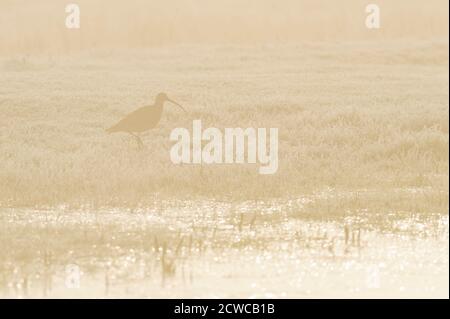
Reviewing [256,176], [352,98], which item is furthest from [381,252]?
[352,98]

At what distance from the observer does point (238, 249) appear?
1143 cm

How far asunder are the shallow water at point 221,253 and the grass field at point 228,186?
27 mm

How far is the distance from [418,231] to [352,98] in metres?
13.8

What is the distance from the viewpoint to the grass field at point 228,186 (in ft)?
33.8

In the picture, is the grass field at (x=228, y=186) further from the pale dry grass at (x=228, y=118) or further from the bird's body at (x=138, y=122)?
the bird's body at (x=138, y=122)

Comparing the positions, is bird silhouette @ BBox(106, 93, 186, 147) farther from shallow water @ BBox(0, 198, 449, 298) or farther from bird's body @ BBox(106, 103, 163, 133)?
shallow water @ BBox(0, 198, 449, 298)

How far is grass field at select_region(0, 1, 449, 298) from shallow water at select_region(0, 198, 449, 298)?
27mm

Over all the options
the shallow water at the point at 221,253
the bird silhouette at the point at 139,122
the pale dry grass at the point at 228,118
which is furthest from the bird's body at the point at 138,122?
the shallow water at the point at 221,253

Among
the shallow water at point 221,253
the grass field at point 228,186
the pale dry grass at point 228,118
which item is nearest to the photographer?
the shallow water at point 221,253

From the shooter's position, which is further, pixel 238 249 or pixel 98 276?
pixel 238 249

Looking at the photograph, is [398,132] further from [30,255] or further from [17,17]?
[17,17]

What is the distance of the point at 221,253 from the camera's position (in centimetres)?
1120
